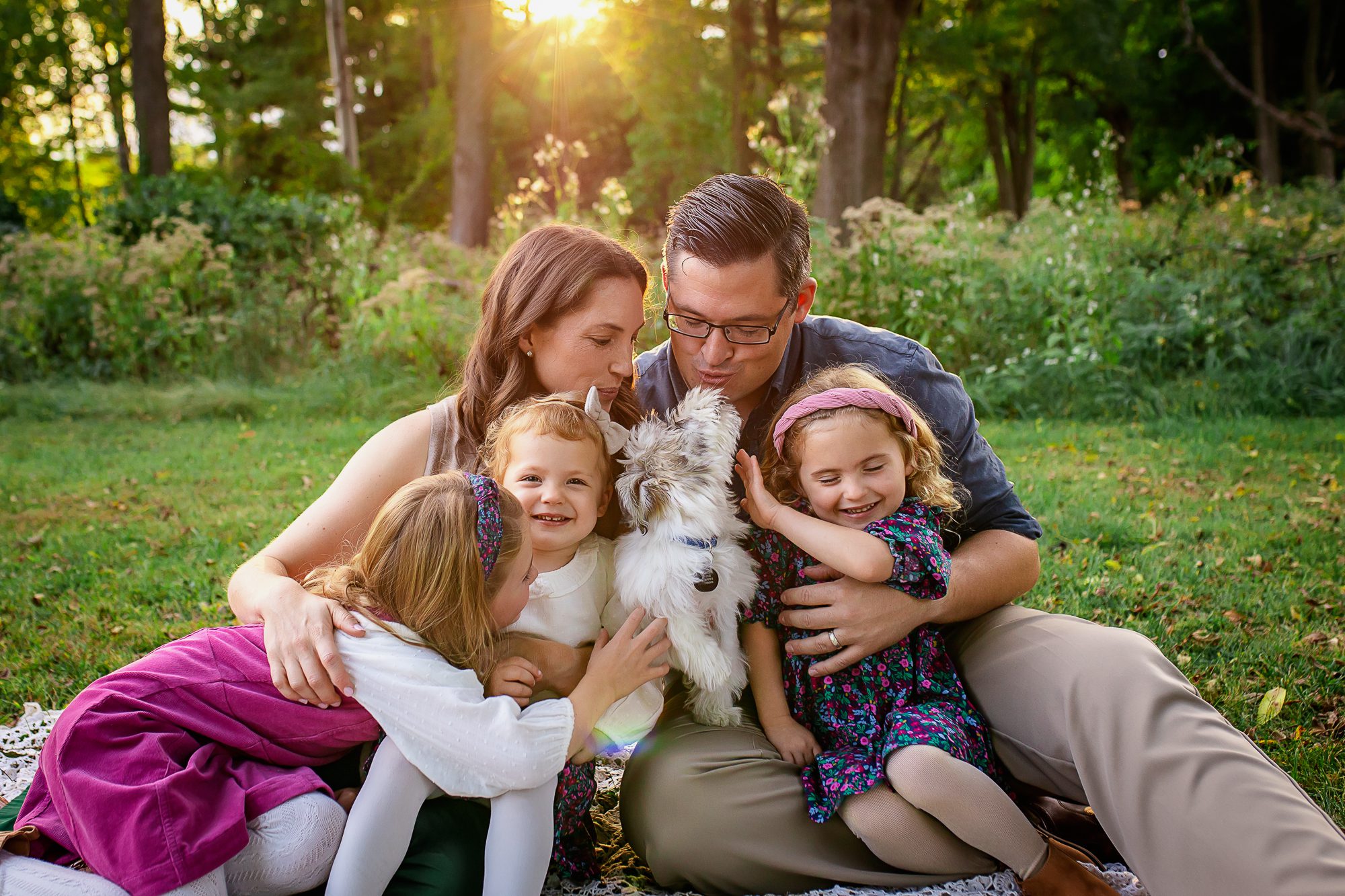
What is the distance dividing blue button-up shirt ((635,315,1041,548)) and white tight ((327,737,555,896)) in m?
1.09

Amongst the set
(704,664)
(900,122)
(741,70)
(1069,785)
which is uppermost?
(741,70)

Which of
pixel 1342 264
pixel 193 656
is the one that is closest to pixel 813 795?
pixel 193 656

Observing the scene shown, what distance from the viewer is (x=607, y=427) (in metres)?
2.44

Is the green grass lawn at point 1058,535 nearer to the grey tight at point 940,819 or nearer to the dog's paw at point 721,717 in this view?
the grey tight at point 940,819

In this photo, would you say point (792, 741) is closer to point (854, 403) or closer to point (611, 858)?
point (611, 858)

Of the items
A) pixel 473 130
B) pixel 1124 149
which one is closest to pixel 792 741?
pixel 473 130

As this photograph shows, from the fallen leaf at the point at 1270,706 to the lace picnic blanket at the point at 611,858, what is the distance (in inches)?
37.4

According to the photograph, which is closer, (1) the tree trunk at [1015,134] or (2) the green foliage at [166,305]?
(2) the green foliage at [166,305]

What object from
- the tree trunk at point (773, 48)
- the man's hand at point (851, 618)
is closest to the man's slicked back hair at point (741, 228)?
the man's hand at point (851, 618)

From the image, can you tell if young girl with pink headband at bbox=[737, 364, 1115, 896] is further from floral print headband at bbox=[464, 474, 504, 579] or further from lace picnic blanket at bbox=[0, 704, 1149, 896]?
floral print headband at bbox=[464, 474, 504, 579]

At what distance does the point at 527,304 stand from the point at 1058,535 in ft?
10.4

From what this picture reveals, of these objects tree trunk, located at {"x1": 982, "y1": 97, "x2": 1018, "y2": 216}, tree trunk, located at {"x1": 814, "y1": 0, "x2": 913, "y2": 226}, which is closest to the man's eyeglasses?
tree trunk, located at {"x1": 814, "y1": 0, "x2": 913, "y2": 226}

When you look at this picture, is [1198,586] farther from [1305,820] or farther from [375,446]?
[375,446]

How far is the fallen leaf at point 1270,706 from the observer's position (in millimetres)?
2916
